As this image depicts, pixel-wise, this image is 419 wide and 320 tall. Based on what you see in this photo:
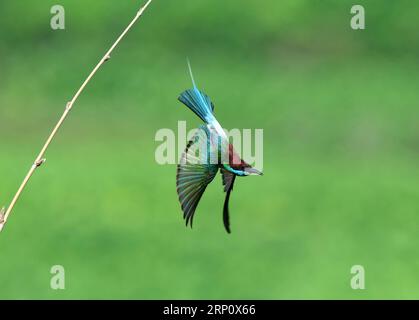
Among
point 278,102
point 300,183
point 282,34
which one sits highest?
point 282,34

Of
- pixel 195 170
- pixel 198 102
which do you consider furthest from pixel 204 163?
pixel 198 102

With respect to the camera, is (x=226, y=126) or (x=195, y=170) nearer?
(x=195, y=170)

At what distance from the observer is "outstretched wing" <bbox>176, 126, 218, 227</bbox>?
1.39 metres

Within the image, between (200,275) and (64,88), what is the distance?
8.26 feet

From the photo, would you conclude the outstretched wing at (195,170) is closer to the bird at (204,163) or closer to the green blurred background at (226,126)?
the bird at (204,163)

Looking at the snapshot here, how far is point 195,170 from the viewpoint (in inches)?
55.5

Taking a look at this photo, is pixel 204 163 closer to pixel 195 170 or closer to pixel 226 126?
pixel 195 170

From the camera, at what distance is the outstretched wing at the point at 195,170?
1.39 meters

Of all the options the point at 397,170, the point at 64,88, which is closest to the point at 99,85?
the point at 64,88

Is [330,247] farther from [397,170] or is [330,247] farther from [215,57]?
[215,57]

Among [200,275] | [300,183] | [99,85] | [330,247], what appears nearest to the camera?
[200,275]

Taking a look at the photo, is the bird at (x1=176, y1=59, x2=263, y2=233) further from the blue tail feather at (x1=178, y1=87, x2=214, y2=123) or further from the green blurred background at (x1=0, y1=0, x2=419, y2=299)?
the green blurred background at (x1=0, y1=0, x2=419, y2=299)

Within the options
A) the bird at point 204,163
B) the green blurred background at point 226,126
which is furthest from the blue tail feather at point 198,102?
the green blurred background at point 226,126

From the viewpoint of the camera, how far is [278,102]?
8141mm
